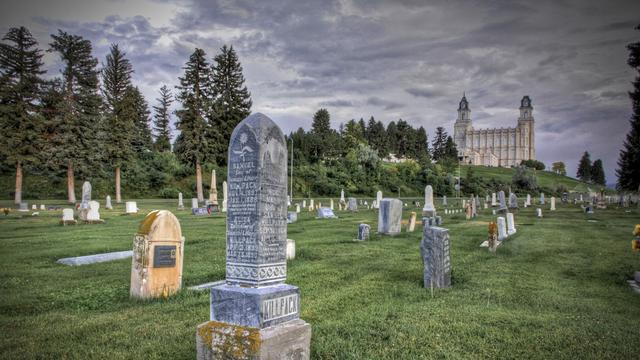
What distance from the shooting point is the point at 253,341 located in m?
4.14

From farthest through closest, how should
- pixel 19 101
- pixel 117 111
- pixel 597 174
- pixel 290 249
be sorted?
pixel 597 174
pixel 117 111
pixel 19 101
pixel 290 249

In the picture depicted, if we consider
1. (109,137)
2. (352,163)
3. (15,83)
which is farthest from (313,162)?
(15,83)

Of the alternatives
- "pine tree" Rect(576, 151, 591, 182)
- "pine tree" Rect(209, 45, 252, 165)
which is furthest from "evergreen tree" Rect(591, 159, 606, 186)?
"pine tree" Rect(209, 45, 252, 165)

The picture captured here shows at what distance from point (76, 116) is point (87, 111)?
1.76 metres

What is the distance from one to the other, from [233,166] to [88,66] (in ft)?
160

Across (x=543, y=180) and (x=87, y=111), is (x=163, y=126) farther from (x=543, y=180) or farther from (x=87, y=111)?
(x=543, y=180)

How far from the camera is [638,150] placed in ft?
117

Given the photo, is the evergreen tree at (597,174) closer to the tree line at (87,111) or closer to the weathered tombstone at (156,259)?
the tree line at (87,111)

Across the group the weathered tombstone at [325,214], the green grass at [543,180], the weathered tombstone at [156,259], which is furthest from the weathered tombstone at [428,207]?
the green grass at [543,180]

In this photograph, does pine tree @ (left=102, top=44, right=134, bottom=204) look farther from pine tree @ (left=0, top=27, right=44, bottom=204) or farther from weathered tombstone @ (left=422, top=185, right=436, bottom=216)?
weathered tombstone @ (left=422, top=185, right=436, bottom=216)

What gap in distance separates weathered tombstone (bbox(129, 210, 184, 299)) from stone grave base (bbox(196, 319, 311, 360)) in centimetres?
383

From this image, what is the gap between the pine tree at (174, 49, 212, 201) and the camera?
4482 centimetres

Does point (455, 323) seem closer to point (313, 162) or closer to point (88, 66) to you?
point (88, 66)

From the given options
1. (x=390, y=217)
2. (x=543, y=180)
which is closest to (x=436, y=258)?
(x=390, y=217)
